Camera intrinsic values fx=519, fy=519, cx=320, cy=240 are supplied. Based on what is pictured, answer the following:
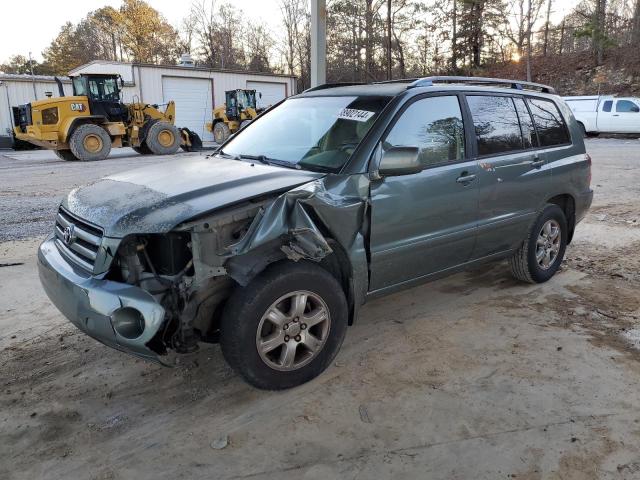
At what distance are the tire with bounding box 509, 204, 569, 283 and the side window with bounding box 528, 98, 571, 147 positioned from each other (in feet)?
2.00

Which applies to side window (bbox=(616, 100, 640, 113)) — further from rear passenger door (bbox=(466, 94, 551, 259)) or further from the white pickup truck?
rear passenger door (bbox=(466, 94, 551, 259))

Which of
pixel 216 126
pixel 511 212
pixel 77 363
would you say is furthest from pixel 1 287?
pixel 216 126

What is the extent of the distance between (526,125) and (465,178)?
114 cm

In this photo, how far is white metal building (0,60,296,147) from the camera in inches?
1035

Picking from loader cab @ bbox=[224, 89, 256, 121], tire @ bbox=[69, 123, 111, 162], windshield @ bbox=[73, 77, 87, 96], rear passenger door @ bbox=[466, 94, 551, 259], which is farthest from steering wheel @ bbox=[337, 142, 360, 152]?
loader cab @ bbox=[224, 89, 256, 121]

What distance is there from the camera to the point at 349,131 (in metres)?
3.56

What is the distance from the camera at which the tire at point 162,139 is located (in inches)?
727

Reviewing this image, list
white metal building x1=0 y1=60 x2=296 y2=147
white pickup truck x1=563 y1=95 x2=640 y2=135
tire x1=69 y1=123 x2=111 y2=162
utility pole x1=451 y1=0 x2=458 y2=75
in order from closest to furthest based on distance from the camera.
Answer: tire x1=69 y1=123 x2=111 y2=162
white pickup truck x1=563 y1=95 x2=640 y2=135
white metal building x1=0 y1=60 x2=296 y2=147
utility pole x1=451 y1=0 x2=458 y2=75

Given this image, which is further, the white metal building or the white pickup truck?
the white metal building

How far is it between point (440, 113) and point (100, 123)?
16.8 meters

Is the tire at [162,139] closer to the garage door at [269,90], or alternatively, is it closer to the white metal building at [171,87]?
the white metal building at [171,87]

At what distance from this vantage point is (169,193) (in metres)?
2.94

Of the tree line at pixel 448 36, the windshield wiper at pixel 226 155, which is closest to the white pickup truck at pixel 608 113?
the tree line at pixel 448 36

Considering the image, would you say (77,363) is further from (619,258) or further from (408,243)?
(619,258)
